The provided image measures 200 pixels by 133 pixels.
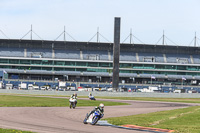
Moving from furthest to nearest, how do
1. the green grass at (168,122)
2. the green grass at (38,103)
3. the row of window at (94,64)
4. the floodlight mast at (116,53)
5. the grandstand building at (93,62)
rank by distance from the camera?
the grandstand building at (93,62) < the row of window at (94,64) < the floodlight mast at (116,53) < the green grass at (38,103) < the green grass at (168,122)

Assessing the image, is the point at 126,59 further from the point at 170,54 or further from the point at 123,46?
the point at 170,54

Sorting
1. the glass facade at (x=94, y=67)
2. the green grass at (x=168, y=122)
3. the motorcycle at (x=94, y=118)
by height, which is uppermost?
the glass facade at (x=94, y=67)

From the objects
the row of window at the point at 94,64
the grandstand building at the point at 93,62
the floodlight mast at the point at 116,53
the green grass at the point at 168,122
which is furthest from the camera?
the grandstand building at the point at 93,62

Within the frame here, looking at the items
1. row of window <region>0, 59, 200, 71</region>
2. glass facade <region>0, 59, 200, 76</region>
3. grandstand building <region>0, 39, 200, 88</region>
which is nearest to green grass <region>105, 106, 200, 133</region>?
grandstand building <region>0, 39, 200, 88</region>

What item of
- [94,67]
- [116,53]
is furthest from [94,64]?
[116,53]

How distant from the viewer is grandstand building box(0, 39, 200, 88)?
13450 centimetres

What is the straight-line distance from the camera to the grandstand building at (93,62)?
134m

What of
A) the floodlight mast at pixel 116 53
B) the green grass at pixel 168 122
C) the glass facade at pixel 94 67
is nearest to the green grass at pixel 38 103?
the green grass at pixel 168 122

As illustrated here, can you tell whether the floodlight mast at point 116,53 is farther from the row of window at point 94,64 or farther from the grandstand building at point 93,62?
the row of window at point 94,64

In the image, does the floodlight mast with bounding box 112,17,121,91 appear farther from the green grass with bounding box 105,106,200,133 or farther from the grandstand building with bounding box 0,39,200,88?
the green grass with bounding box 105,106,200,133

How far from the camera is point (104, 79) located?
137875mm

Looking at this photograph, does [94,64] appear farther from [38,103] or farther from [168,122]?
[168,122]

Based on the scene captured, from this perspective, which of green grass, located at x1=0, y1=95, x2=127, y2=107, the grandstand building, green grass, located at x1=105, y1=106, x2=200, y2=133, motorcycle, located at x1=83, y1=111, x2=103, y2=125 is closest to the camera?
green grass, located at x1=105, y1=106, x2=200, y2=133

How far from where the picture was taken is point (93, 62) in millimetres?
136375
